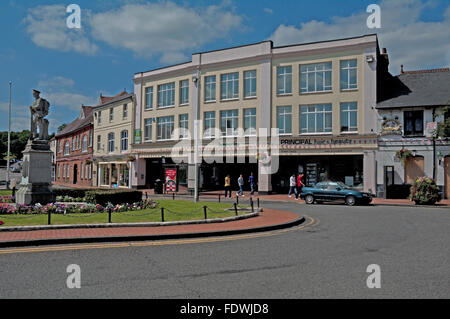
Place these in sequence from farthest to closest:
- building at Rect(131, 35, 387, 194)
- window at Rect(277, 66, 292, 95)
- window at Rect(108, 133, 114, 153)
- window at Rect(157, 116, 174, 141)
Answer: window at Rect(108, 133, 114, 153) → window at Rect(157, 116, 174, 141) → window at Rect(277, 66, 292, 95) → building at Rect(131, 35, 387, 194)

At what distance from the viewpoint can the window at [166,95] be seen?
120 ft

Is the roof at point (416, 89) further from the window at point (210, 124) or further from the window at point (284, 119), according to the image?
the window at point (210, 124)

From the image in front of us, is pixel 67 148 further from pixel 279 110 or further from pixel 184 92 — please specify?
pixel 279 110

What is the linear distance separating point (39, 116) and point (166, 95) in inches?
853

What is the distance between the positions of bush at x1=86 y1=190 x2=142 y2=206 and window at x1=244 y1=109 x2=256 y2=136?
16.7 meters

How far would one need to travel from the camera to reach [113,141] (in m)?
42.3

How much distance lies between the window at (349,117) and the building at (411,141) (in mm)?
1758

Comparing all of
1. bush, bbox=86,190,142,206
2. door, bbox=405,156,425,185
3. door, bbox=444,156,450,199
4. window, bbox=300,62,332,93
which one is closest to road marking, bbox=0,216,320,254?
bush, bbox=86,190,142,206

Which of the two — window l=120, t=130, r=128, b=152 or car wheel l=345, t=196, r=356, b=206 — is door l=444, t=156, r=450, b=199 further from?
window l=120, t=130, r=128, b=152

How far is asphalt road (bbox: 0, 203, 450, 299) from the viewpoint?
532cm

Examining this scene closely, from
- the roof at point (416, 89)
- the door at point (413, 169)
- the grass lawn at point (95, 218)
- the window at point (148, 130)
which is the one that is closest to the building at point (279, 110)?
the window at point (148, 130)

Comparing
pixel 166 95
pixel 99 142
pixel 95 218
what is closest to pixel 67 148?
pixel 99 142

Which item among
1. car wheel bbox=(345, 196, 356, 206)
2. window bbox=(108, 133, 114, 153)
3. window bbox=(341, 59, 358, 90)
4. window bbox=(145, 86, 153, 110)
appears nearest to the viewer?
car wheel bbox=(345, 196, 356, 206)
